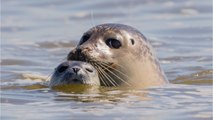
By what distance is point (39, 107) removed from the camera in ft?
21.9

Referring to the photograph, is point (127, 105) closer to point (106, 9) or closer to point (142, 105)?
point (142, 105)

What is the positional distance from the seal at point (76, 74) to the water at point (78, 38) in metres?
0.07

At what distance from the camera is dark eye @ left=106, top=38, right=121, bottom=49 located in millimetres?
8117

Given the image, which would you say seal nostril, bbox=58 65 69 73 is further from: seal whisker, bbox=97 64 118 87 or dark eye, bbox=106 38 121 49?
dark eye, bbox=106 38 121 49

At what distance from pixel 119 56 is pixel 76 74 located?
71 cm

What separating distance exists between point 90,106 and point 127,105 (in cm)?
29

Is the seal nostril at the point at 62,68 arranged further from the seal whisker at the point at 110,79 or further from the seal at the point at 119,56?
the seal whisker at the point at 110,79

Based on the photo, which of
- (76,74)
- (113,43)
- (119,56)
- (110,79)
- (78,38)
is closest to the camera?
(76,74)

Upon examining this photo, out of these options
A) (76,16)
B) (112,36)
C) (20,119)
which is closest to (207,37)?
(76,16)

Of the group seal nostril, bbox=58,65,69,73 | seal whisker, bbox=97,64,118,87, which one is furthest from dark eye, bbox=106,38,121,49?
seal nostril, bbox=58,65,69,73

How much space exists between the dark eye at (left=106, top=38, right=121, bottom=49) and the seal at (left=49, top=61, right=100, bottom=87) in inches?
21.3

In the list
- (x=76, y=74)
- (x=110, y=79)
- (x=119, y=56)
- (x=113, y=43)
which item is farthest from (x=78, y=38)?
(x=76, y=74)

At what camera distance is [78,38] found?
40.9 feet

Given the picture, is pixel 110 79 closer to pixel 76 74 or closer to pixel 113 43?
pixel 113 43
